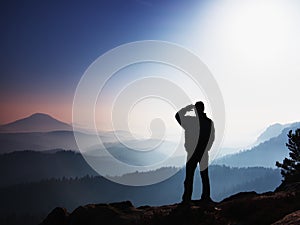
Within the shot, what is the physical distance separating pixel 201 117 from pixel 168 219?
400 cm

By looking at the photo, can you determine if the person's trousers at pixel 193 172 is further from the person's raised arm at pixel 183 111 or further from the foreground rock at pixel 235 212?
the person's raised arm at pixel 183 111

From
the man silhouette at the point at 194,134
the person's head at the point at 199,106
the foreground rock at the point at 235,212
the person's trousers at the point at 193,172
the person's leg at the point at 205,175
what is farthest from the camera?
the person's leg at the point at 205,175

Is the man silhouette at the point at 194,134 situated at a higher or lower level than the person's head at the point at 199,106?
lower

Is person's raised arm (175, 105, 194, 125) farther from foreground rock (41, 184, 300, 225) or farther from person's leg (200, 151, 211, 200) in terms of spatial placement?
foreground rock (41, 184, 300, 225)

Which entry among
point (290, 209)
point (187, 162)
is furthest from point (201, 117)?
point (290, 209)

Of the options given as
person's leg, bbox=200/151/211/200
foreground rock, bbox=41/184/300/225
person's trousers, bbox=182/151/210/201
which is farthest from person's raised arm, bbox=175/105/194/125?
foreground rock, bbox=41/184/300/225

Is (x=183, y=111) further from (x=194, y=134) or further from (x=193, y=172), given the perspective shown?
(x=193, y=172)

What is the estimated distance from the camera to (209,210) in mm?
9289

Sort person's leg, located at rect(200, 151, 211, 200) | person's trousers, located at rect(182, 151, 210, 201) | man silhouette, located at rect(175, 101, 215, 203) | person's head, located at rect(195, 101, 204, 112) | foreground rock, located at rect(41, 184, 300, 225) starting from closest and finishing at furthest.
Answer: foreground rock, located at rect(41, 184, 300, 225)
person's head, located at rect(195, 101, 204, 112)
man silhouette, located at rect(175, 101, 215, 203)
person's trousers, located at rect(182, 151, 210, 201)
person's leg, located at rect(200, 151, 211, 200)

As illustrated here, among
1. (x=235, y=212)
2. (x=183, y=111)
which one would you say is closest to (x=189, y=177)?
(x=235, y=212)

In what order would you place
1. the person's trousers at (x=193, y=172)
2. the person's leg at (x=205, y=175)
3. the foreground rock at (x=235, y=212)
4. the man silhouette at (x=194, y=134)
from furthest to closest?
the person's leg at (x=205, y=175) → the person's trousers at (x=193, y=172) → the man silhouette at (x=194, y=134) → the foreground rock at (x=235, y=212)

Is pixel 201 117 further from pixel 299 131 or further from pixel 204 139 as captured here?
pixel 299 131

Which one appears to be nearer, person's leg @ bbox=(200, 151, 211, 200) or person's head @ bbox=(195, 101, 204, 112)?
person's head @ bbox=(195, 101, 204, 112)

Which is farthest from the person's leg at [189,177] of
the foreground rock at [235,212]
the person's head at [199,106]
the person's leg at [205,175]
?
the person's head at [199,106]
